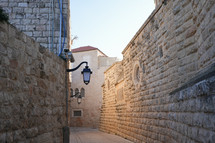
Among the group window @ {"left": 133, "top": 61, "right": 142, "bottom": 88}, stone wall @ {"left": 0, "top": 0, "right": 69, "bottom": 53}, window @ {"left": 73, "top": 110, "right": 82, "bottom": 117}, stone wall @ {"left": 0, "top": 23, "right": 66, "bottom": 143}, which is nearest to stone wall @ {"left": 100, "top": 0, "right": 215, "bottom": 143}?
window @ {"left": 133, "top": 61, "right": 142, "bottom": 88}

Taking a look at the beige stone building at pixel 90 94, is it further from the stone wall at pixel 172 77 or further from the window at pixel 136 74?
the window at pixel 136 74

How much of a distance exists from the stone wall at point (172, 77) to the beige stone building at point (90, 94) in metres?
13.2

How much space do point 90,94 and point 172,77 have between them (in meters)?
20.3

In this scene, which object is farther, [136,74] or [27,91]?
[136,74]

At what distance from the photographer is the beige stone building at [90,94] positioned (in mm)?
24703

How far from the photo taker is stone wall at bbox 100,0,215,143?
2.86 metres

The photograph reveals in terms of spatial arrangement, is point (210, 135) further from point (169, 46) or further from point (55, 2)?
point (55, 2)

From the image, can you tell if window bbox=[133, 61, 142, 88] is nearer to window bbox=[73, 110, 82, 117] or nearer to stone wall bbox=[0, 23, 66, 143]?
stone wall bbox=[0, 23, 66, 143]

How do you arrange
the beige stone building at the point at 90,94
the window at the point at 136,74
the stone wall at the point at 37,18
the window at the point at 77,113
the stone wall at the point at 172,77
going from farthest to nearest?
the window at the point at 77,113 → the beige stone building at the point at 90,94 → the window at the point at 136,74 → the stone wall at the point at 37,18 → the stone wall at the point at 172,77

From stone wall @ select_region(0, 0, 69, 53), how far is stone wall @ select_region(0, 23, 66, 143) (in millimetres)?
1566

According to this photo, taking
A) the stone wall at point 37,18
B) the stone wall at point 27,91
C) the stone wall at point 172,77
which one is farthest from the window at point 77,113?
the stone wall at point 27,91

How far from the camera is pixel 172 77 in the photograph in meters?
5.77

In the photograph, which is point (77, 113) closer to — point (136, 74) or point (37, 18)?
point (136, 74)

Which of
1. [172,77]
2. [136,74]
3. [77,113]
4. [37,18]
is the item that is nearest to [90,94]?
[77,113]
